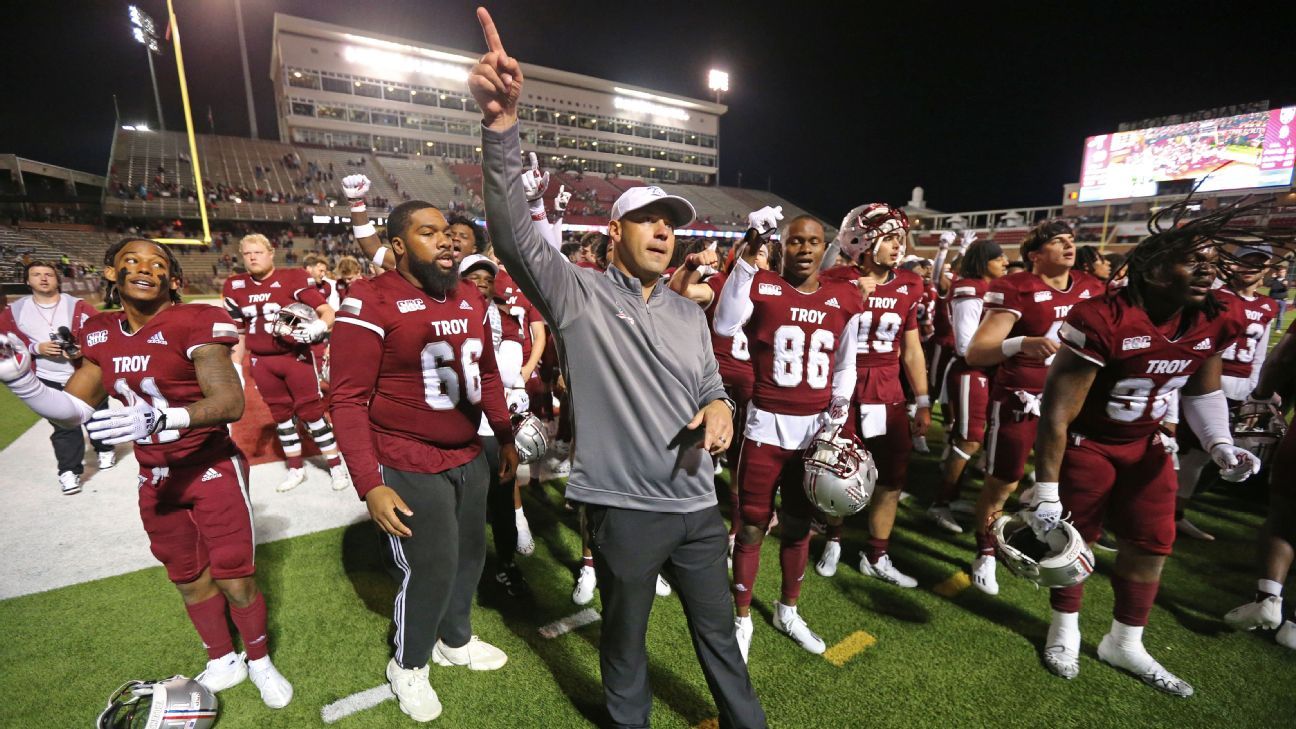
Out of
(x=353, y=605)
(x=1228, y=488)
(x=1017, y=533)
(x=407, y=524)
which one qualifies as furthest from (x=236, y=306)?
(x=1228, y=488)

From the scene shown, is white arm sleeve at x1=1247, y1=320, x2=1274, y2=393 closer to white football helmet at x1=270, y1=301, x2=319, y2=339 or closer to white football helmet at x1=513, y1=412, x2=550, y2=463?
white football helmet at x1=513, y1=412, x2=550, y2=463

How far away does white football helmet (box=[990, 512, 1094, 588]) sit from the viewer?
2.77m

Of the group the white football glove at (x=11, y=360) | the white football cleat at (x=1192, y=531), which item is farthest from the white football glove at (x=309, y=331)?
the white football cleat at (x=1192, y=531)

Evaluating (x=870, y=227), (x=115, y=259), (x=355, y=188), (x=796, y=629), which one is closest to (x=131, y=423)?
(x=115, y=259)

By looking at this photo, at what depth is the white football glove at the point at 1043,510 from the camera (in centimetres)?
287

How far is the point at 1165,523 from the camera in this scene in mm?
2996

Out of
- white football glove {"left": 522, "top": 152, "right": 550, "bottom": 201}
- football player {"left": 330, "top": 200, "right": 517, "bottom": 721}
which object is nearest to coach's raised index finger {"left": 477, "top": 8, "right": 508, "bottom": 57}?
white football glove {"left": 522, "top": 152, "right": 550, "bottom": 201}

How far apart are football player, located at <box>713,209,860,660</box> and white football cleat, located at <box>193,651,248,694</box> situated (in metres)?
2.73

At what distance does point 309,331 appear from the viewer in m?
4.93

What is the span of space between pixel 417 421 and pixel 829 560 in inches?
120

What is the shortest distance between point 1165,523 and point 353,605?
4767 millimetres

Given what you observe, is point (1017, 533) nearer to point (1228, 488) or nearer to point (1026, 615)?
point (1026, 615)

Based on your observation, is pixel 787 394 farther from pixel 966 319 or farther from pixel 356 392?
pixel 966 319

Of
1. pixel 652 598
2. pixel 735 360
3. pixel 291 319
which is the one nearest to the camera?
pixel 652 598
